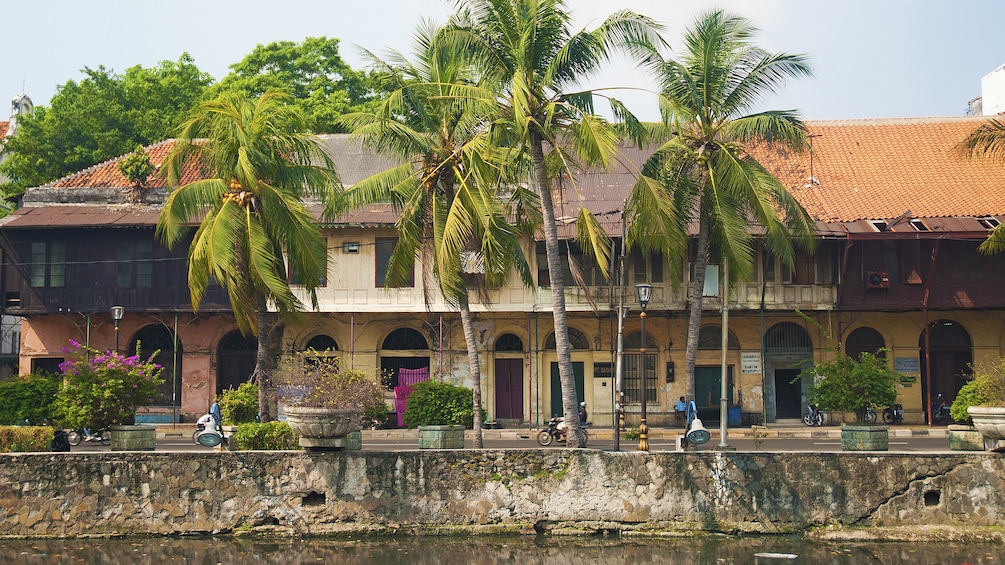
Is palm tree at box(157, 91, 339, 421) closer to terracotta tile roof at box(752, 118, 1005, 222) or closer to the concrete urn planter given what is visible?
the concrete urn planter

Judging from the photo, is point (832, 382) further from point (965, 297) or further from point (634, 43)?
point (965, 297)

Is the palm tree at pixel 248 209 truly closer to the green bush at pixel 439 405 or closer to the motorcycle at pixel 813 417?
the green bush at pixel 439 405

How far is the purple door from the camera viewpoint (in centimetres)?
3300

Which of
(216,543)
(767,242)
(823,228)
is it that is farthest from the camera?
(823,228)

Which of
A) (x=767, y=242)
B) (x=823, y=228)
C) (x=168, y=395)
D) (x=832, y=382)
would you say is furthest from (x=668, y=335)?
(x=168, y=395)

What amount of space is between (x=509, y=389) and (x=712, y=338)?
6.63 metres

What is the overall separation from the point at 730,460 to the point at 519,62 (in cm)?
756

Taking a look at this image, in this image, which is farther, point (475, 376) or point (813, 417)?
point (813, 417)

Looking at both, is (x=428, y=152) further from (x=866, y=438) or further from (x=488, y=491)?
(x=866, y=438)

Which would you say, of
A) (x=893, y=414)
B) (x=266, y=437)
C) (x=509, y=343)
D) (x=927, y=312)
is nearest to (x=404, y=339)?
(x=509, y=343)

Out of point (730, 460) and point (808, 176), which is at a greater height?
point (808, 176)

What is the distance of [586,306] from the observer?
31406 millimetres

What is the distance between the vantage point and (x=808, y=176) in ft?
110

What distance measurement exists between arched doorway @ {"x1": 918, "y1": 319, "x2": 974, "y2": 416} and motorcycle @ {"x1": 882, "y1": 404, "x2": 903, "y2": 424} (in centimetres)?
165
